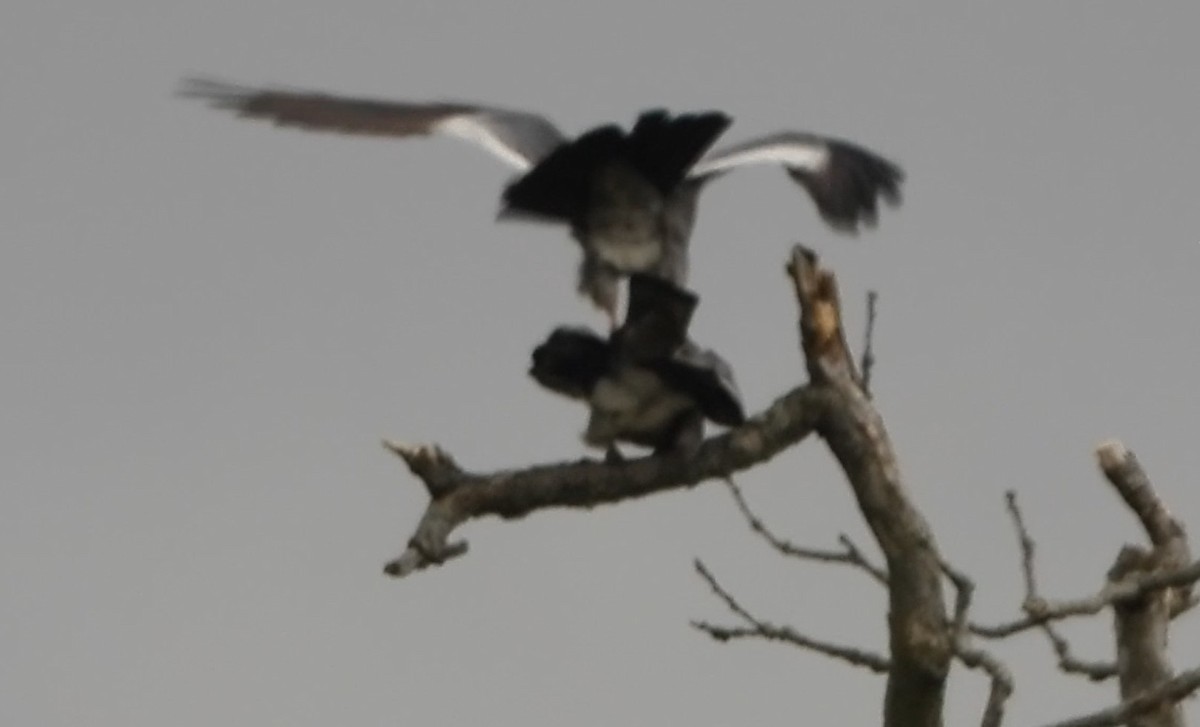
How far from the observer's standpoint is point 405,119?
254 inches

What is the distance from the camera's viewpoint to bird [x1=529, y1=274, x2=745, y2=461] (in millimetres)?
5898

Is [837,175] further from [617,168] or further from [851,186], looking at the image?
[617,168]

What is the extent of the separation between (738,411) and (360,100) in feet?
4.14

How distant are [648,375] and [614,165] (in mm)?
499

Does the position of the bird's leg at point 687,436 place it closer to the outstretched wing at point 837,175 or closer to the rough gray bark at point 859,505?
the rough gray bark at point 859,505

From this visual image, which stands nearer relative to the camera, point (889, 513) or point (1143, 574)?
point (889, 513)

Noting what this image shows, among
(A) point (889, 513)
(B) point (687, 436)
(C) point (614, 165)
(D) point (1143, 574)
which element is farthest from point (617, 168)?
(D) point (1143, 574)

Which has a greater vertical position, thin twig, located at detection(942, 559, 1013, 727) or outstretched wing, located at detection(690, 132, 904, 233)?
outstretched wing, located at detection(690, 132, 904, 233)

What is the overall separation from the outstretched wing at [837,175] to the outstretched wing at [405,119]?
50 cm

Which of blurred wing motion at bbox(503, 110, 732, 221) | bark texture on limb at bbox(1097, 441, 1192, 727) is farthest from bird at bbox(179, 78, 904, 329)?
bark texture on limb at bbox(1097, 441, 1192, 727)

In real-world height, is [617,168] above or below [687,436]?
above

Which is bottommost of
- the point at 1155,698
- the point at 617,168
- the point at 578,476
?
the point at 1155,698

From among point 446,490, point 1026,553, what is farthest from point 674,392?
point 1026,553

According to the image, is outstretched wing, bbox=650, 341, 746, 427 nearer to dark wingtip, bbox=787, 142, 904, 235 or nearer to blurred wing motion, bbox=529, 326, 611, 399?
blurred wing motion, bbox=529, 326, 611, 399
